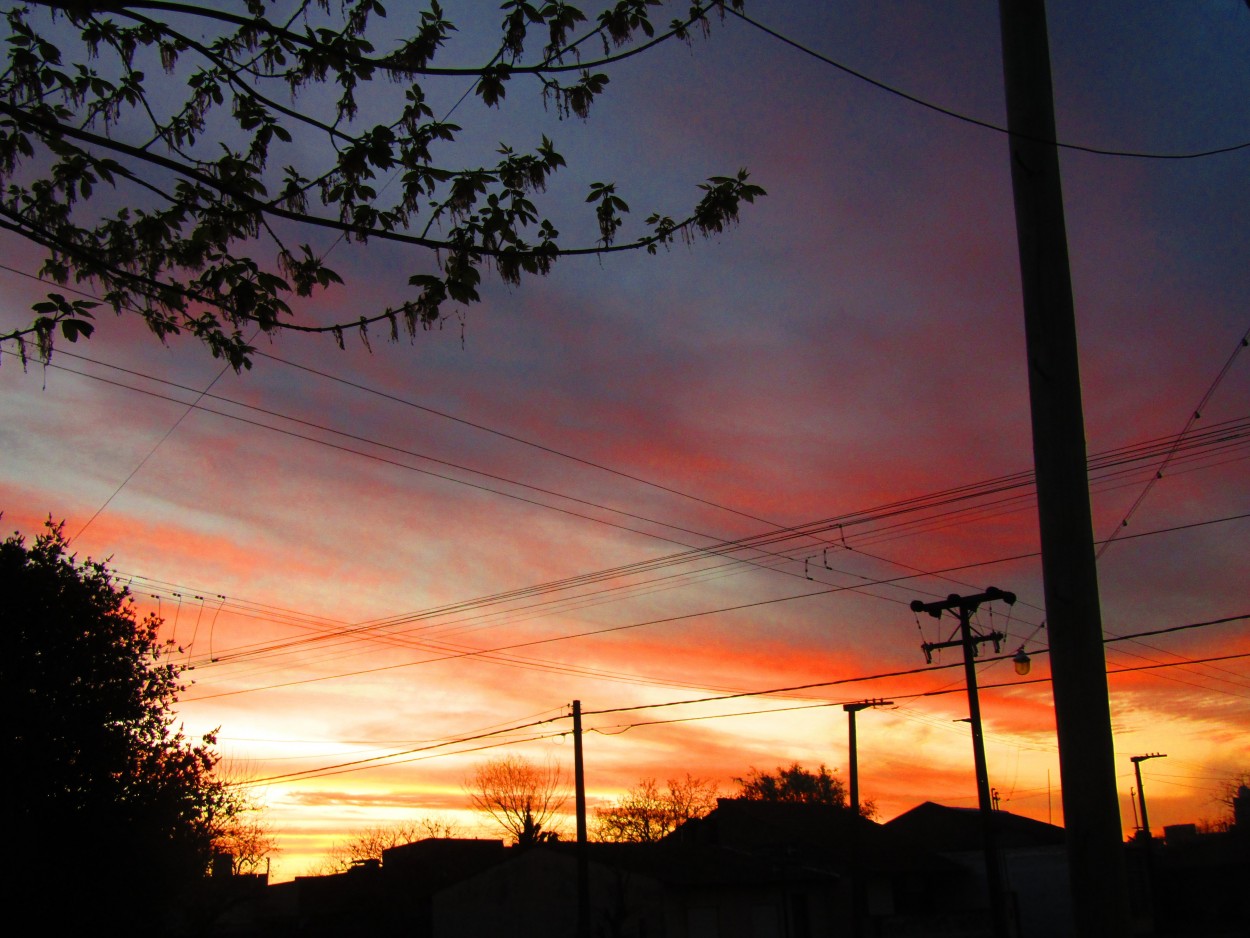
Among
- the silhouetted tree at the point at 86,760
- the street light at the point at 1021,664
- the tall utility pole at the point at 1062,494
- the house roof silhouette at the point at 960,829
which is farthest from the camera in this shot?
the house roof silhouette at the point at 960,829

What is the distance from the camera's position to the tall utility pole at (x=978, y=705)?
96.7 ft

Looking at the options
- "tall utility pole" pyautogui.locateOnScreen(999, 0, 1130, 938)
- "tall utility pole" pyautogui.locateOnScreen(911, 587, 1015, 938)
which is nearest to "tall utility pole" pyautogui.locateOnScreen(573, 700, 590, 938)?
"tall utility pole" pyautogui.locateOnScreen(911, 587, 1015, 938)

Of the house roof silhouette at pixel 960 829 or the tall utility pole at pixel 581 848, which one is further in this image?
the house roof silhouette at pixel 960 829

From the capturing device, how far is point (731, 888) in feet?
135

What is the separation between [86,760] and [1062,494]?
20602mm

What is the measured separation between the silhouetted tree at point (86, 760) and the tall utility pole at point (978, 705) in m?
20.7

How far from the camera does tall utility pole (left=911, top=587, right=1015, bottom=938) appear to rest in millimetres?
29484

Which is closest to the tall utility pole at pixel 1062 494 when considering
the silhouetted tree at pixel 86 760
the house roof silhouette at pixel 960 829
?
the silhouetted tree at pixel 86 760

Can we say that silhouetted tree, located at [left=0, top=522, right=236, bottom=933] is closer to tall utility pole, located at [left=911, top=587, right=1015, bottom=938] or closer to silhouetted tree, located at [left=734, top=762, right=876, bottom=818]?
tall utility pole, located at [left=911, top=587, right=1015, bottom=938]

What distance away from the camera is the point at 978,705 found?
98.8 ft

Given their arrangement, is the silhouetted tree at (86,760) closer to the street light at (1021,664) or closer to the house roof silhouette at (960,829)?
the street light at (1021,664)

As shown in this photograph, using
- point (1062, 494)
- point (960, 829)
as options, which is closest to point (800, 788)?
point (960, 829)

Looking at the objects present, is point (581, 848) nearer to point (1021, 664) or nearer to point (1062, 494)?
point (1021, 664)

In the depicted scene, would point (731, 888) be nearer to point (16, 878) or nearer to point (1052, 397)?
point (16, 878)
